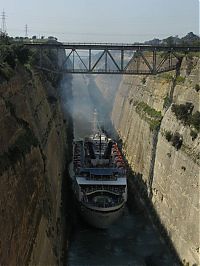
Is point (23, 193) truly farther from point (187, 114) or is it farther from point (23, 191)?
point (187, 114)

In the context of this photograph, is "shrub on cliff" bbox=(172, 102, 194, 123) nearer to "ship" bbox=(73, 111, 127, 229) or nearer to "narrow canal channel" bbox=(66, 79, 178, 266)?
"ship" bbox=(73, 111, 127, 229)

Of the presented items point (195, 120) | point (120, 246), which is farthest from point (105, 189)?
point (195, 120)

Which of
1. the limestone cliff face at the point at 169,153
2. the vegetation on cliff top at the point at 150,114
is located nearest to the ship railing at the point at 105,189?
the limestone cliff face at the point at 169,153

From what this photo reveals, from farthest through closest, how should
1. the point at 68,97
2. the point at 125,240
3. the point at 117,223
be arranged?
the point at 68,97
the point at 117,223
the point at 125,240

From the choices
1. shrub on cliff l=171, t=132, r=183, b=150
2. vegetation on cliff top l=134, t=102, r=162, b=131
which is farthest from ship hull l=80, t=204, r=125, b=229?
vegetation on cliff top l=134, t=102, r=162, b=131

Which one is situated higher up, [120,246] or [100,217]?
[100,217]

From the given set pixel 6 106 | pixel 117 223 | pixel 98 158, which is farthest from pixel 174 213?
pixel 6 106

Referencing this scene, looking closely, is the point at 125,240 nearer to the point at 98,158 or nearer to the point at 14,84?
the point at 98,158
